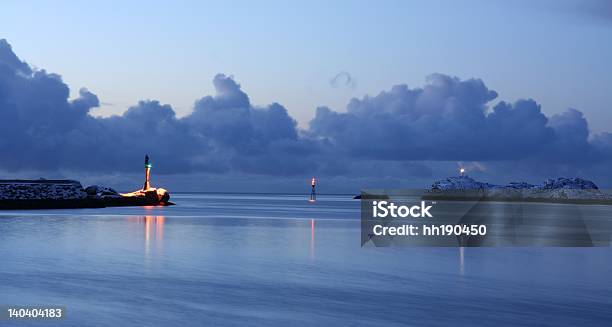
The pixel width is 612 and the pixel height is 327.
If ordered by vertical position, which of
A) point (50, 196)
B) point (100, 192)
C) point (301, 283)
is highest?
point (100, 192)

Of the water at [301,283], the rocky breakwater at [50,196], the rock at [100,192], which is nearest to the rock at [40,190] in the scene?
the rocky breakwater at [50,196]

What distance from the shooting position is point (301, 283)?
24031 millimetres

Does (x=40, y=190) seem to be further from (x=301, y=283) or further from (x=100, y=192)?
(x=301, y=283)

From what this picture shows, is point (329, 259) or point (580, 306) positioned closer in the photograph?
point (580, 306)

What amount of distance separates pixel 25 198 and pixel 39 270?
2794 inches

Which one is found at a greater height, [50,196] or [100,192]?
[100,192]

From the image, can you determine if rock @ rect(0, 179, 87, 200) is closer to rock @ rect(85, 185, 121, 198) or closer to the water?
rock @ rect(85, 185, 121, 198)

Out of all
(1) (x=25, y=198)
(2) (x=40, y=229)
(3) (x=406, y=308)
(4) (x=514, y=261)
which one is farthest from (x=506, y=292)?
(1) (x=25, y=198)

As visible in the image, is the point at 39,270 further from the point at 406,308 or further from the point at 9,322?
the point at 406,308

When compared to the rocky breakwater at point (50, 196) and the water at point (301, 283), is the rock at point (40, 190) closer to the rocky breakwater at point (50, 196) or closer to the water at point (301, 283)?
the rocky breakwater at point (50, 196)

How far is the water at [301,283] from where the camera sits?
1742 cm

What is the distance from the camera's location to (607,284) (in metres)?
24.4

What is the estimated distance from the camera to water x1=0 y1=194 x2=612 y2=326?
1742 centimetres

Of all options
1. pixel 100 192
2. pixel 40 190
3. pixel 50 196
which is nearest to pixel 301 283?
pixel 50 196
